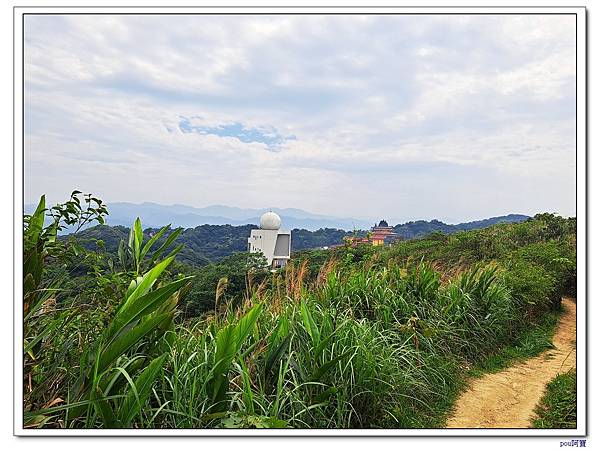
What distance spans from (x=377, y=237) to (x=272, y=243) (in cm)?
99

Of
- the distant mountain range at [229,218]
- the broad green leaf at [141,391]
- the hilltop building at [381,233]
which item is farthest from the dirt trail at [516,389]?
the broad green leaf at [141,391]

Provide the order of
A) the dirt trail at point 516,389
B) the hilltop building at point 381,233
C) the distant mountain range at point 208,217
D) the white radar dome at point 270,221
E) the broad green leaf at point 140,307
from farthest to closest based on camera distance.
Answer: the hilltop building at point 381,233
the white radar dome at point 270,221
the distant mountain range at point 208,217
the dirt trail at point 516,389
the broad green leaf at point 140,307

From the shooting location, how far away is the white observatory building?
415 centimetres

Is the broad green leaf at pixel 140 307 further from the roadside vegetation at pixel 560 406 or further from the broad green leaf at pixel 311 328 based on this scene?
the roadside vegetation at pixel 560 406

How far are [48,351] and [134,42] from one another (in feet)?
5.62

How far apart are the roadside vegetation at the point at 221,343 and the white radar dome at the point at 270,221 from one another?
1.23ft

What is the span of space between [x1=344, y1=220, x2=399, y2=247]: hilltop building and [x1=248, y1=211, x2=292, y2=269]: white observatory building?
0.57 m

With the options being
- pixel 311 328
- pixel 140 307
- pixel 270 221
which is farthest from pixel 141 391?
pixel 270 221

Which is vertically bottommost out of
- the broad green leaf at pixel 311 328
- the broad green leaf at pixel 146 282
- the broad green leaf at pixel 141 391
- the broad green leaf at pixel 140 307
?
the broad green leaf at pixel 141 391

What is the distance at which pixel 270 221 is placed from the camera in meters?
3.99

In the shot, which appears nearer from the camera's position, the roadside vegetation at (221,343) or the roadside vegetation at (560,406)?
the roadside vegetation at (221,343)

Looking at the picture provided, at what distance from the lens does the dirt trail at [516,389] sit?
2.80 metres

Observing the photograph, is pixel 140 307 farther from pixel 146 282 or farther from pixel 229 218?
pixel 229 218

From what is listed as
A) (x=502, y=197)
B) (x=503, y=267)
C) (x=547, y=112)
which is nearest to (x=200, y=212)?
(x=502, y=197)
